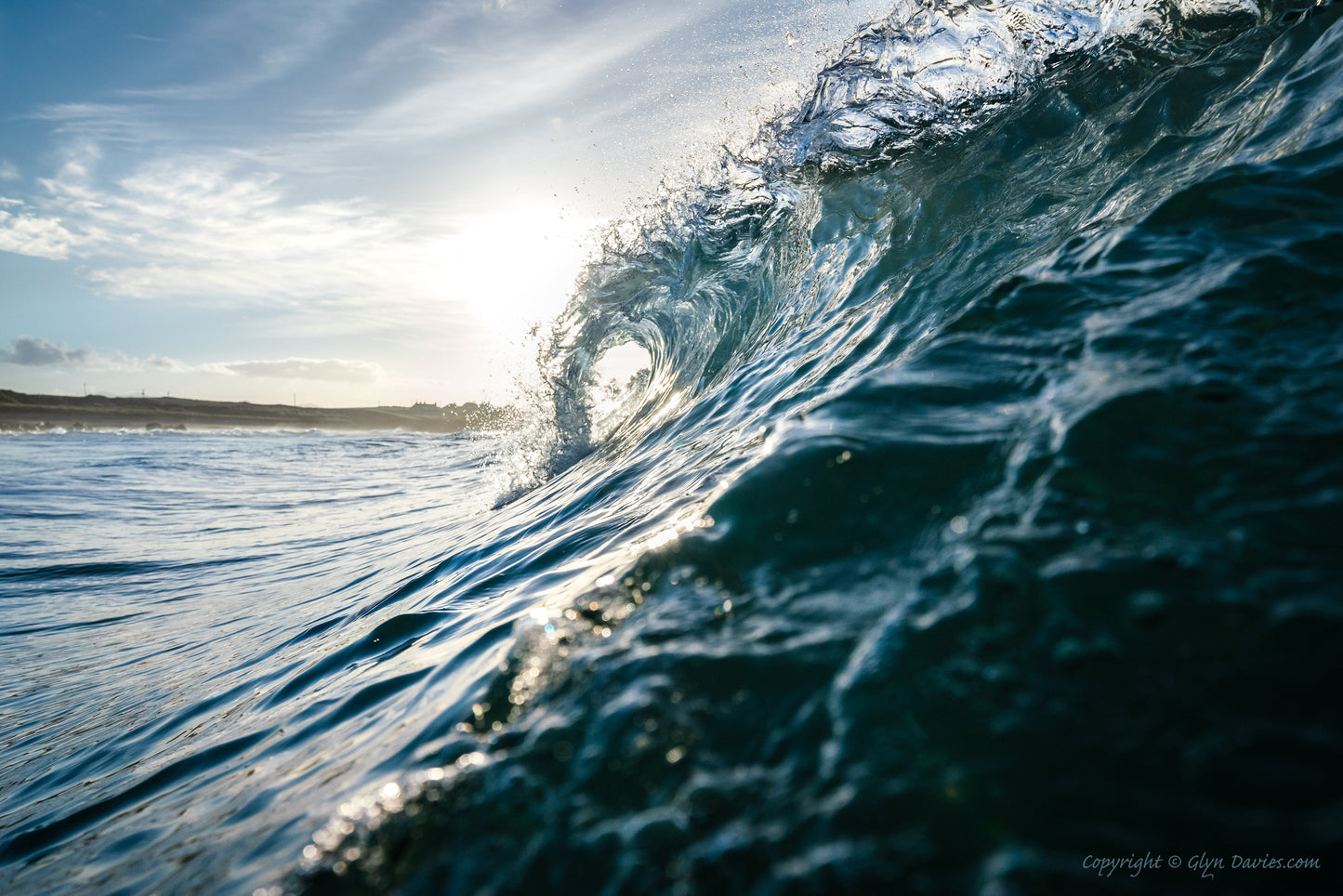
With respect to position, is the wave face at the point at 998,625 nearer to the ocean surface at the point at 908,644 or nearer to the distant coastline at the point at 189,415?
the ocean surface at the point at 908,644

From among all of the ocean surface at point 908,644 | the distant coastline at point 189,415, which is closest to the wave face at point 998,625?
the ocean surface at point 908,644

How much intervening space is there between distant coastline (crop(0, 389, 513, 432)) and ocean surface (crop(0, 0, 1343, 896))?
34642 mm

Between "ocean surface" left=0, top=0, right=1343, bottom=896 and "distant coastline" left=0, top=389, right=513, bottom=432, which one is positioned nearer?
Result: "ocean surface" left=0, top=0, right=1343, bottom=896

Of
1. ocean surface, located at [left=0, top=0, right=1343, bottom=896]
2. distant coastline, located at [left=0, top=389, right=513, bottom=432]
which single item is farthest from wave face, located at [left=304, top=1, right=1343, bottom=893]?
distant coastline, located at [left=0, top=389, right=513, bottom=432]

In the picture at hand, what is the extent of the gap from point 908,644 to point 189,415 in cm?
5645

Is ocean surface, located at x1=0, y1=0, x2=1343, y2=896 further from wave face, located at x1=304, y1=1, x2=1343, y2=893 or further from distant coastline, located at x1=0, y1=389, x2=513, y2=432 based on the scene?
distant coastline, located at x1=0, y1=389, x2=513, y2=432

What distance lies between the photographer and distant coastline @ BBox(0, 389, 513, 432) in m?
40.7

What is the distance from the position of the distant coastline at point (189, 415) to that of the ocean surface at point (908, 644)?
3464 centimetres

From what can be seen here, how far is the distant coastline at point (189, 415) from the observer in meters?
40.7

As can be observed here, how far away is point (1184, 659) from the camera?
980mm

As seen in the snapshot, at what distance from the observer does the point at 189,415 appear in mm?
47094

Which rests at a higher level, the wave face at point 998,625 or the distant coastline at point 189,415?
the distant coastline at point 189,415

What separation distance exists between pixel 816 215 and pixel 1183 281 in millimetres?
3974

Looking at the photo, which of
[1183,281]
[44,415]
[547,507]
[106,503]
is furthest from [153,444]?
[44,415]
